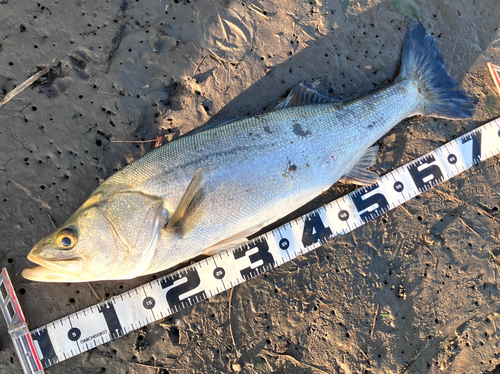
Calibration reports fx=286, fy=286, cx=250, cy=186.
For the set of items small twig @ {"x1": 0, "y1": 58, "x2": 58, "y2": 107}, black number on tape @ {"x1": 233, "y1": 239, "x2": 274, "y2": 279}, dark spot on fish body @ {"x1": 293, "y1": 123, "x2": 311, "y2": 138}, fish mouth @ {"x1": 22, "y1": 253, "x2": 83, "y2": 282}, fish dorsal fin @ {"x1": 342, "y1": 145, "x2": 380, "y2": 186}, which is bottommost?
black number on tape @ {"x1": 233, "y1": 239, "x2": 274, "y2": 279}

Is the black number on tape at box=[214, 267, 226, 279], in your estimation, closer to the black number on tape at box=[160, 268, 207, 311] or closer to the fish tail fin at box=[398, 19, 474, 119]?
Answer: the black number on tape at box=[160, 268, 207, 311]

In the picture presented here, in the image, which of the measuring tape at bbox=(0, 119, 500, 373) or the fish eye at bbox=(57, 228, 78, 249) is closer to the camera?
the fish eye at bbox=(57, 228, 78, 249)

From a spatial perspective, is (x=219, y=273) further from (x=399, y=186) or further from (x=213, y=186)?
(x=399, y=186)

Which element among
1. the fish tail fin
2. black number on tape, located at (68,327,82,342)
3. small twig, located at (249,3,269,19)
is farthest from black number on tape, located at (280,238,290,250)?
small twig, located at (249,3,269,19)

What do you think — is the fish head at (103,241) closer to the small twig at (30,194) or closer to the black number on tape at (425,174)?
the small twig at (30,194)

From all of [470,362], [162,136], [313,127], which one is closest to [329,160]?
[313,127]

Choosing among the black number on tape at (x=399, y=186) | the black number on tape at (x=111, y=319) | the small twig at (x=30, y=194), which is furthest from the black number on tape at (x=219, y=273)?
the black number on tape at (x=399, y=186)
